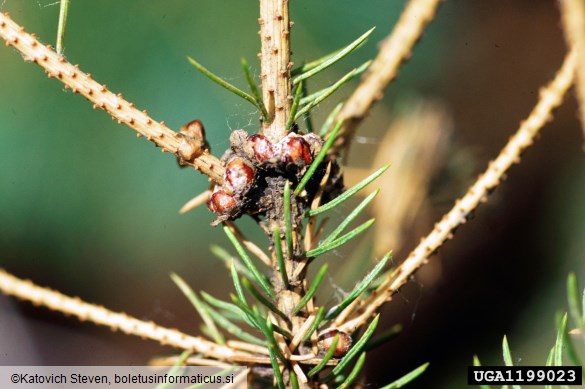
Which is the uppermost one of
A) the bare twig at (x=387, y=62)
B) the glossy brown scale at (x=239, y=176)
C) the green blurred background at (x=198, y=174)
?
the green blurred background at (x=198, y=174)

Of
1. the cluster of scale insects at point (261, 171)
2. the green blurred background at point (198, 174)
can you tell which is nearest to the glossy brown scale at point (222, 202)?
the cluster of scale insects at point (261, 171)

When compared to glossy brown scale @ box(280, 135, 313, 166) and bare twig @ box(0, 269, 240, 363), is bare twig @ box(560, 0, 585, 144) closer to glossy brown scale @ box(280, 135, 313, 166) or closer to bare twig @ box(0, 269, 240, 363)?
glossy brown scale @ box(280, 135, 313, 166)

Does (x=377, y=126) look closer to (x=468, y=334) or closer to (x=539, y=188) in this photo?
(x=539, y=188)

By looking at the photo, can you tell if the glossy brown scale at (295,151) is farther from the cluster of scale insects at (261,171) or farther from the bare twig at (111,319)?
the bare twig at (111,319)

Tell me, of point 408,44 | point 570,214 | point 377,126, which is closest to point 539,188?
point 570,214

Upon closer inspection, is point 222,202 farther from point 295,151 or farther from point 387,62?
point 387,62

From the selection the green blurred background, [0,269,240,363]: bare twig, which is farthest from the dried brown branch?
the green blurred background
